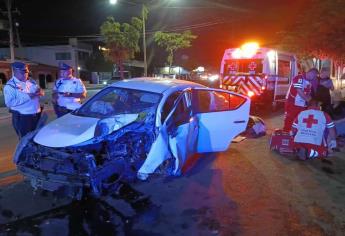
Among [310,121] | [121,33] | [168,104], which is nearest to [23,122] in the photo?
[168,104]

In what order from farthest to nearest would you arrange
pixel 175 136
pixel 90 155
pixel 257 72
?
pixel 257 72 < pixel 175 136 < pixel 90 155

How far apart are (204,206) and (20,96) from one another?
3439mm

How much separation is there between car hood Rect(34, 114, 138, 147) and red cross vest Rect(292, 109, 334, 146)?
354 centimetres

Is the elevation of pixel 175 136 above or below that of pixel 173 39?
below

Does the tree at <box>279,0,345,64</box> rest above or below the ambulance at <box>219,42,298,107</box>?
above

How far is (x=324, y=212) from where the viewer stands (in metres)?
4.94

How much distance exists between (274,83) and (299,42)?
1.87 metres

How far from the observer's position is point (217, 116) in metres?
6.96

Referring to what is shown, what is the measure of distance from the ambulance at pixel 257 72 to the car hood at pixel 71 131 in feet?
30.2

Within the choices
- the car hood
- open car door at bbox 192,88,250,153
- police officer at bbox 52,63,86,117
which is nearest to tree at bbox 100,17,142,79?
police officer at bbox 52,63,86,117

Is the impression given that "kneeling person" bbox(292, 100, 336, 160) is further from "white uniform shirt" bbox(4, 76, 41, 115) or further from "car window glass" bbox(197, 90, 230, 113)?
"white uniform shirt" bbox(4, 76, 41, 115)

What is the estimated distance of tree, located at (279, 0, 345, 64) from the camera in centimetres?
1059

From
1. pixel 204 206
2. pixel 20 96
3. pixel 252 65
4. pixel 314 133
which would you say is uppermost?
pixel 252 65

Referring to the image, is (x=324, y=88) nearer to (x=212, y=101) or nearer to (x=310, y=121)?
(x=310, y=121)
